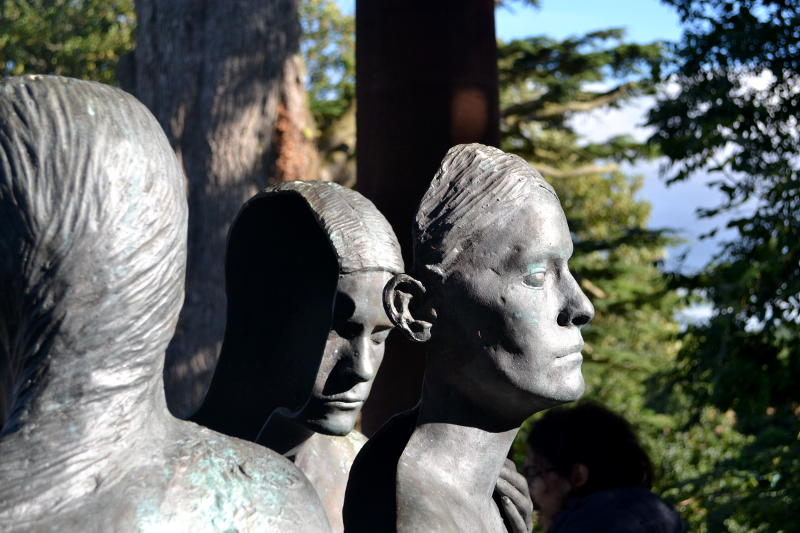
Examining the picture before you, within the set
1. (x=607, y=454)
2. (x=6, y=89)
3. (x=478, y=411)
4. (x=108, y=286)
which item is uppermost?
Answer: (x=6, y=89)

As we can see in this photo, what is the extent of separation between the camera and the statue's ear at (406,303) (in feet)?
8.12

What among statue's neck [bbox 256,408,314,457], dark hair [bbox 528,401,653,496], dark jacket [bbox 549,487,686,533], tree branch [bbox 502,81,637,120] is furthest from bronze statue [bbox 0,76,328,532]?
tree branch [bbox 502,81,637,120]

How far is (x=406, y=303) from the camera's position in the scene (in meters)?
2.49

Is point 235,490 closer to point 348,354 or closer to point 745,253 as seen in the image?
point 348,354

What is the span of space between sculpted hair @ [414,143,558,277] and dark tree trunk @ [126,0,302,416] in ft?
12.2

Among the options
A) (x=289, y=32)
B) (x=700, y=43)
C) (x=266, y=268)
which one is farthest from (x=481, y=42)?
(x=266, y=268)

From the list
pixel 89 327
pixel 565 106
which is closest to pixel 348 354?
pixel 89 327

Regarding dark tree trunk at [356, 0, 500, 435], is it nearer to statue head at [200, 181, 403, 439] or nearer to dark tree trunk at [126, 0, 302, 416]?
dark tree trunk at [126, 0, 302, 416]

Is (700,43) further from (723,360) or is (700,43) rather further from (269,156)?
(269,156)

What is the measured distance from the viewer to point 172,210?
1.93 m

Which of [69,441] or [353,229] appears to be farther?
[353,229]

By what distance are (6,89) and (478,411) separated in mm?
1192

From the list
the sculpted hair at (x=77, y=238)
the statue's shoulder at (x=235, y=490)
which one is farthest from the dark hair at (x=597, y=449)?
the sculpted hair at (x=77, y=238)

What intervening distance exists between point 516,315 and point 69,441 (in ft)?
3.20
